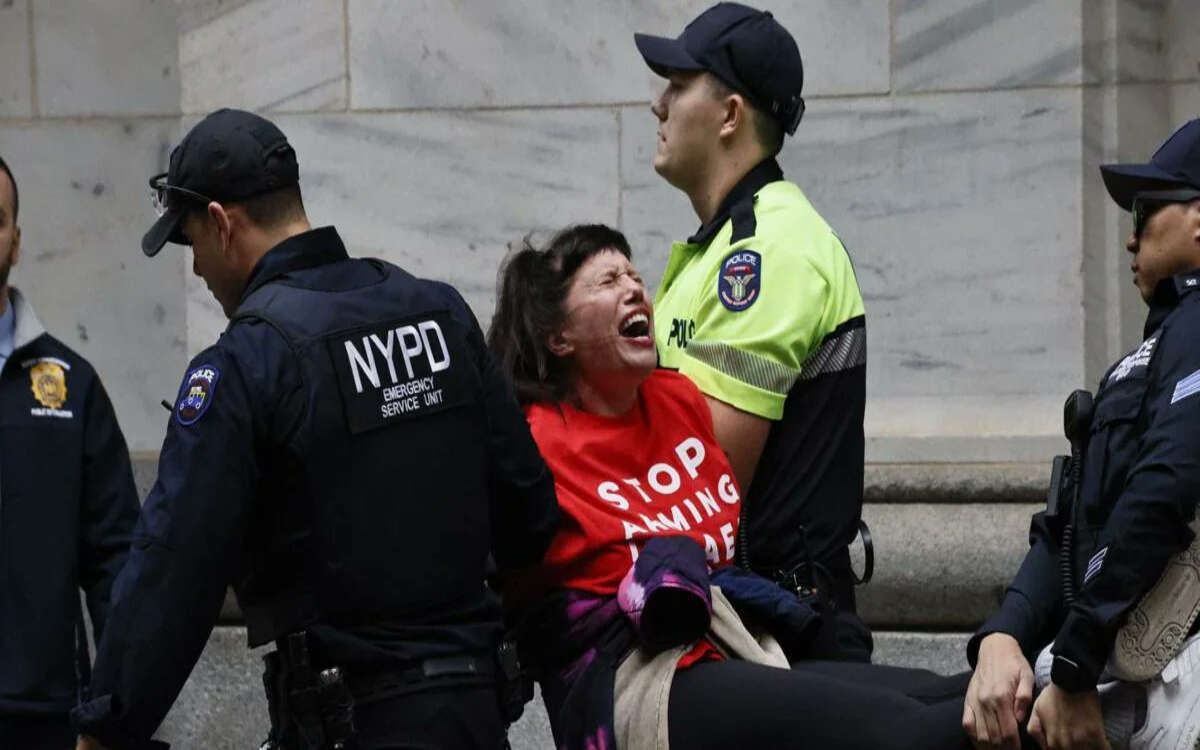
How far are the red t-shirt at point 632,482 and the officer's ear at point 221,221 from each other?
25.5 inches

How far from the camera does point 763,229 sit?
13.5 ft

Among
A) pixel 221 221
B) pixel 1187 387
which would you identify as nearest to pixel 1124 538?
pixel 1187 387

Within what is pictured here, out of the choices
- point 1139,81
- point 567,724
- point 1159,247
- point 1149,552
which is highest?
point 1139,81

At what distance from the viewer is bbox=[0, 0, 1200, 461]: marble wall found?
5996 millimetres

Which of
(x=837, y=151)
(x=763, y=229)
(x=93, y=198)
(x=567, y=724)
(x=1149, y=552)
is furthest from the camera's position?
(x=93, y=198)

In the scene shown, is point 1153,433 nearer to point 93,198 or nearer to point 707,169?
point 707,169

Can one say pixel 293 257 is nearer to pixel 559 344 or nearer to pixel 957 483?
pixel 559 344

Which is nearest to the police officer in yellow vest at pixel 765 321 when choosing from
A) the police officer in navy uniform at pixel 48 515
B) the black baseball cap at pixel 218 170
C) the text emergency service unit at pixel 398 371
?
the text emergency service unit at pixel 398 371

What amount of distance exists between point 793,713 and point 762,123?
1.34 metres

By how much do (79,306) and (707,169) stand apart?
349cm

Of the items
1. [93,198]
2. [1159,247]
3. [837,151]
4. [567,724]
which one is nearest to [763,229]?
[1159,247]

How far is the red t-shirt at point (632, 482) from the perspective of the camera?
3732 millimetres

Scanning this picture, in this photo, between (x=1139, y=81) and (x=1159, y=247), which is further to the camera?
(x=1139, y=81)

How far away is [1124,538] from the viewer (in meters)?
3.43
